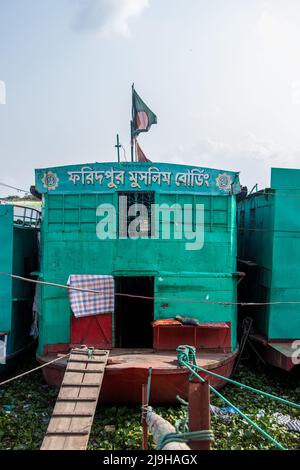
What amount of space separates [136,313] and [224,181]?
244 inches

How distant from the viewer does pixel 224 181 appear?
10.3 m

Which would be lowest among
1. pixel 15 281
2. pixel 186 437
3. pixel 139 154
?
pixel 186 437

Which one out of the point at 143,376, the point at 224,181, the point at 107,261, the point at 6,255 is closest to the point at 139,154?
the point at 224,181

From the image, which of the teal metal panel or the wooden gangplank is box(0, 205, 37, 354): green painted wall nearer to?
the teal metal panel

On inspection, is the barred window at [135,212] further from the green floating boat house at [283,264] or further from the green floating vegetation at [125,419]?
the green floating vegetation at [125,419]

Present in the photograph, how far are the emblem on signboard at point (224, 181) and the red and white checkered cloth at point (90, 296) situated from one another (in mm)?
3723

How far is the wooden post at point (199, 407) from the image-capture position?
4.16 metres

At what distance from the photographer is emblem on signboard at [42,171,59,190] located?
1012 cm

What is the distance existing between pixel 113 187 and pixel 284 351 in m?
6.18

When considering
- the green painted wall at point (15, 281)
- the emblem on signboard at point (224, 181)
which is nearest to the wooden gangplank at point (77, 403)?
the green painted wall at point (15, 281)

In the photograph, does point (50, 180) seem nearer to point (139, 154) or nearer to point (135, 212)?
point (135, 212)
